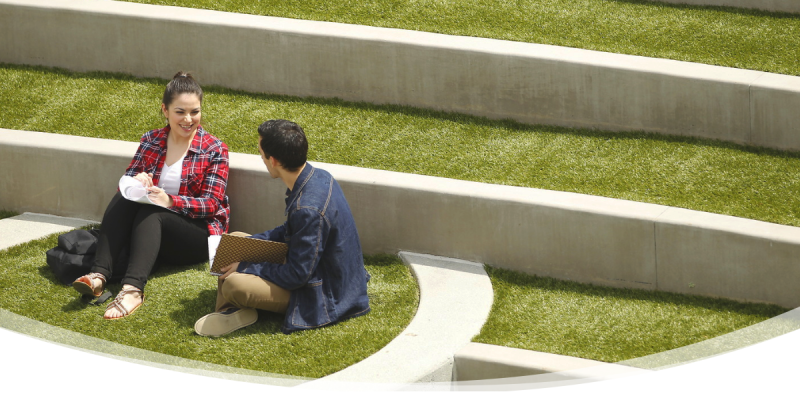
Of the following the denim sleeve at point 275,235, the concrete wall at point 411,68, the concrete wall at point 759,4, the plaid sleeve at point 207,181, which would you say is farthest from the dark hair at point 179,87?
the concrete wall at point 759,4

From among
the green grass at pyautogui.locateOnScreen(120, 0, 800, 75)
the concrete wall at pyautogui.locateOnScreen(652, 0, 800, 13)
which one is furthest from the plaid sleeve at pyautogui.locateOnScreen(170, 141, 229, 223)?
the concrete wall at pyautogui.locateOnScreen(652, 0, 800, 13)

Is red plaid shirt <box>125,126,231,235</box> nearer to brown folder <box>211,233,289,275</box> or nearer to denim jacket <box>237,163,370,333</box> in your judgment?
brown folder <box>211,233,289,275</box>

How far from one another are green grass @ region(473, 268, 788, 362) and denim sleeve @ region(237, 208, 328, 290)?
3.12 feet

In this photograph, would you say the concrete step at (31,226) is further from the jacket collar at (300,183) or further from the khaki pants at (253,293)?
the jacket collar at (300,183)

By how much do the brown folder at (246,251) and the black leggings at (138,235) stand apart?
20.3 inches

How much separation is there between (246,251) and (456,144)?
76.4 inches

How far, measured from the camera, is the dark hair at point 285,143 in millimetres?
4227

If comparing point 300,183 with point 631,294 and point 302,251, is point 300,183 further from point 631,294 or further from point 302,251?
point 631,294

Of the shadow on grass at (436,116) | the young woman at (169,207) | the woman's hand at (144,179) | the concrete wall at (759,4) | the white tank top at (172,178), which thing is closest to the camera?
the young woman at (169,207)

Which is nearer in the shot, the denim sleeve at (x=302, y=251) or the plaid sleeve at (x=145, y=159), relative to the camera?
the denim sleeve at (x=302, y=251)

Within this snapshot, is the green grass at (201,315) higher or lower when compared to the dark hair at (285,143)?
lower

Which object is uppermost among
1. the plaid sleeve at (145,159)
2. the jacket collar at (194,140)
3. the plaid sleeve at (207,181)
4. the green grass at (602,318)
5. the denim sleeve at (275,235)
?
the jacket collar at (194,140)

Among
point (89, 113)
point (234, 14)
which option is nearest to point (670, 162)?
point (234, 14)

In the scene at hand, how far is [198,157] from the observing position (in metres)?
4.93
